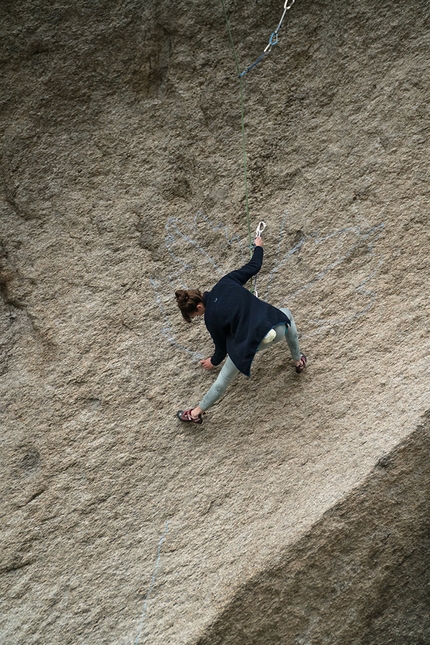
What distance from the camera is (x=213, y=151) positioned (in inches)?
168

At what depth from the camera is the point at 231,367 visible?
12.3 feet

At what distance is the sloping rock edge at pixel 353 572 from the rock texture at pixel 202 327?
0.06 ft

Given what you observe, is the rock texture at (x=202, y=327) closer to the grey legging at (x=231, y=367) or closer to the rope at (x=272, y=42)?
the rope at (x=272, y=42)

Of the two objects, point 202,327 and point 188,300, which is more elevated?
point 188,300

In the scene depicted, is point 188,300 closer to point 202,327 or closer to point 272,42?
point 202,327

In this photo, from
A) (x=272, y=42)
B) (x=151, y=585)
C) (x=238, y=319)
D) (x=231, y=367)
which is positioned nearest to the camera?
(x=238, y=319)

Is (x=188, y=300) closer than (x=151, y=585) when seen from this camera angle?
Yes

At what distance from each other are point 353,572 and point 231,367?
6.04ft

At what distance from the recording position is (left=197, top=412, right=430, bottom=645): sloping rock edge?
3947mm

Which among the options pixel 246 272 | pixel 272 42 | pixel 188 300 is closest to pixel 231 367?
pixel 188 300

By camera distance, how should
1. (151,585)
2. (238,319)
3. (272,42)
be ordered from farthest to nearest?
1. (272,42)
2. (151,585)
3. (238,319)

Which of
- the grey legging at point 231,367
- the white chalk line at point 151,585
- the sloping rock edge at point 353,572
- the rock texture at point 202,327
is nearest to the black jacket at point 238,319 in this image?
the grey legging at point 231,367

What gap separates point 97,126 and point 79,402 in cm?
210

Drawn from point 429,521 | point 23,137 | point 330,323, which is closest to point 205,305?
point 330,323
